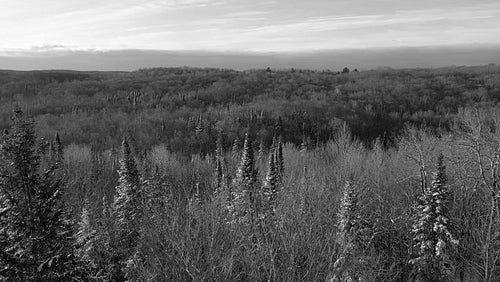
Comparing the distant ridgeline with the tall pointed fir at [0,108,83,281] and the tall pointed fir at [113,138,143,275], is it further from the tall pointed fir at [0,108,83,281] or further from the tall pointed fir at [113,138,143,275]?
the tall pointed fir at [0,108,83,281]

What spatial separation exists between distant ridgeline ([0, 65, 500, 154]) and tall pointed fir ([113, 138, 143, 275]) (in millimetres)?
31574

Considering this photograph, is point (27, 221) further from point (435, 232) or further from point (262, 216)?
point (435, 232)

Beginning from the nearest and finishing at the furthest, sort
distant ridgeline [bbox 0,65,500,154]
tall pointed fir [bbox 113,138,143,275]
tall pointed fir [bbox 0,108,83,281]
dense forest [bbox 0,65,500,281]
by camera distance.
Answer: dense forest [bbox 0,65,500,281]
tall pointed fir [bbox 0,108,83,281]
tall pointed fir [bbox 113,138,143,275]
distant ridgeline [bbox 0,65,500,154]

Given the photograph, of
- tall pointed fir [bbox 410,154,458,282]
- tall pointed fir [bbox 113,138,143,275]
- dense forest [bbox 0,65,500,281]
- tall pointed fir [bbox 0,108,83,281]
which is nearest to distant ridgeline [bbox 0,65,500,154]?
dense forest [bbox 0,65,500,281]

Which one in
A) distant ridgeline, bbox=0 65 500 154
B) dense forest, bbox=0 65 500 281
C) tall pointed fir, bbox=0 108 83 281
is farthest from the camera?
distant ridgeline, bbox=0 65 500 154

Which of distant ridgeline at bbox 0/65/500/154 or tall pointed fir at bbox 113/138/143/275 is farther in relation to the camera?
distant ridgeline at bbox 0/65/500/154

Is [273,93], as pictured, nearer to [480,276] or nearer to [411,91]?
[411,91]

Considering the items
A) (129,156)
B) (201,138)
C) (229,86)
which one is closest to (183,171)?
(129,156)

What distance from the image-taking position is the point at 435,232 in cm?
2292

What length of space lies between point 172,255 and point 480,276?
17.9m

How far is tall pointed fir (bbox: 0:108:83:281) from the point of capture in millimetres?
14352

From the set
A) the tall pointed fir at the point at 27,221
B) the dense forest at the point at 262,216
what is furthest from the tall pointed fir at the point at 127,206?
the tall pointed fir at the point at 27,221

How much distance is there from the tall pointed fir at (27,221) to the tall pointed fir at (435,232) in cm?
1663

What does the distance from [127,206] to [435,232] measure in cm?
1827
